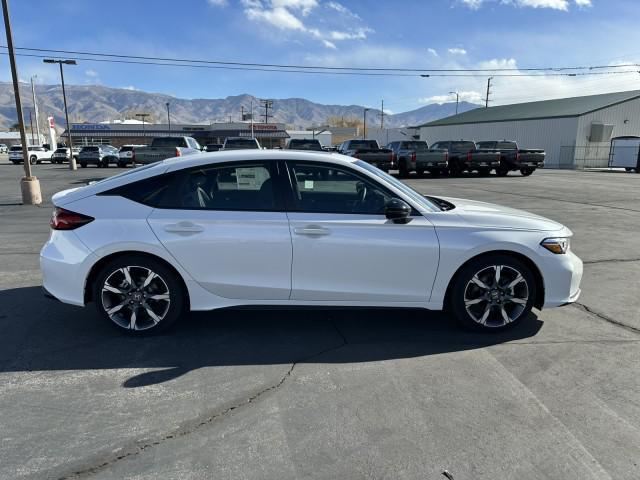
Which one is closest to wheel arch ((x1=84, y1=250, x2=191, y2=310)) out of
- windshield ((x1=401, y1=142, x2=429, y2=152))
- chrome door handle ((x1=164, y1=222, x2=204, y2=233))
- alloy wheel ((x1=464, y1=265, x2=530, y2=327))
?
chrome door handle ((x1=164, y1=222, x2=204, y2=233))

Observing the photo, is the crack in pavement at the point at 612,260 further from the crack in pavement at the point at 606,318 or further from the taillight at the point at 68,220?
the taillight at the point at 68,220

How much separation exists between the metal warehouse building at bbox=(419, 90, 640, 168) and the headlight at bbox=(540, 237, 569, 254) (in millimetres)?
38210

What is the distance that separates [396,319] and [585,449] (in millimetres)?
2073

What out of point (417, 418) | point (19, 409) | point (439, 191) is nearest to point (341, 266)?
point (417, 418)

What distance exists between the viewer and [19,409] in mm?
2939

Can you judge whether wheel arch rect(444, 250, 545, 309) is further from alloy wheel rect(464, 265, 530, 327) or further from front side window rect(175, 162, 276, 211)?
front side window rect(175, 162, 276, 211)

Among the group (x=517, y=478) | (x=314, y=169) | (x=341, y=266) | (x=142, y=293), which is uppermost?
(x=314, y=169)

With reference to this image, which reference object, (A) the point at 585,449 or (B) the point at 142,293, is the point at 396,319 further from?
(B) the point at 142,293

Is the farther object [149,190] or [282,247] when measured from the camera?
[149,190]

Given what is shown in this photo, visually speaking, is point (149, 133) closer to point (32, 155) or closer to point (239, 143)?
point (32, 155)

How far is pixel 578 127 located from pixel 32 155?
48396 millimetres

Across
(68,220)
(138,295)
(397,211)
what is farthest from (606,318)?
(68,220)

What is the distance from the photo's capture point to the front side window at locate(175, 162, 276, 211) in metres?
3.90

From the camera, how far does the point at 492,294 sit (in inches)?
158
